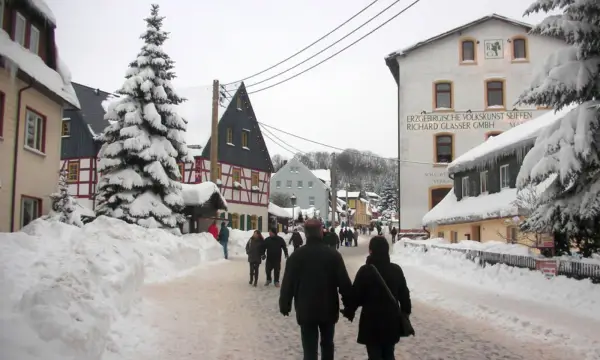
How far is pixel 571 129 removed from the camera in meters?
11.1

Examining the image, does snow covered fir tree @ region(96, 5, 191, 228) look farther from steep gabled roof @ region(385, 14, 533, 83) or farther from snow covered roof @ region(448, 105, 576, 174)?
steep gabled roof @ region(385, 14, 533, 83)

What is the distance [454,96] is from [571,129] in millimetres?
27665

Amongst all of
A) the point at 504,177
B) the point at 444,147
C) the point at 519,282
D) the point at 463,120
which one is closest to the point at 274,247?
the point at 519,282

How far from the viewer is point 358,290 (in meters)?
5.53

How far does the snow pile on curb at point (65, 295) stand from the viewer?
5.62 meters

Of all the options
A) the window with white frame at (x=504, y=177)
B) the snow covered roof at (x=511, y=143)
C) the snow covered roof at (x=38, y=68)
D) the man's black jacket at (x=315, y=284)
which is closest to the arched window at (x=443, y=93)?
the snow covered roof at (x=511, y=143)

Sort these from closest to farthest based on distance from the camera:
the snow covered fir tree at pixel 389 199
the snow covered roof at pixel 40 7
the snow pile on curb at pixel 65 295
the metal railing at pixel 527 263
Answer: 1. the snow pile on curb at pixel 65 295
2. the metal railing at pixel 527 263
3. the snow covered roof at pixel 40 7
4. the snow covered fir tree at pixel 389 199

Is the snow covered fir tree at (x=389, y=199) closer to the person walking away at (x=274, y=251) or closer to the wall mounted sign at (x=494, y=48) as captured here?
the wall mounted sign at (x=494, y=48)

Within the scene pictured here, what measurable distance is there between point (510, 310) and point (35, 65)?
48.6 ft

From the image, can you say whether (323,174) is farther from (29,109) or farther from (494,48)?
(29,109)

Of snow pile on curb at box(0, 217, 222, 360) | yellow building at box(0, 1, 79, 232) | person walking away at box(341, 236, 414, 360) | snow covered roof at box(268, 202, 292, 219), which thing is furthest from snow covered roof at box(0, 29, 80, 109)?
snow covered roof at box(268, 202, 292, 219)

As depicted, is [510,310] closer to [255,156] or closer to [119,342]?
[119,342]

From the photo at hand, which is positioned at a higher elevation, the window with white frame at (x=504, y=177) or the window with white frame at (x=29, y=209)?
the window with white frame at (x=504, y=177)

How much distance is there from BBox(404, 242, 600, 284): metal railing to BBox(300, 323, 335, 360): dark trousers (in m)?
7.40
